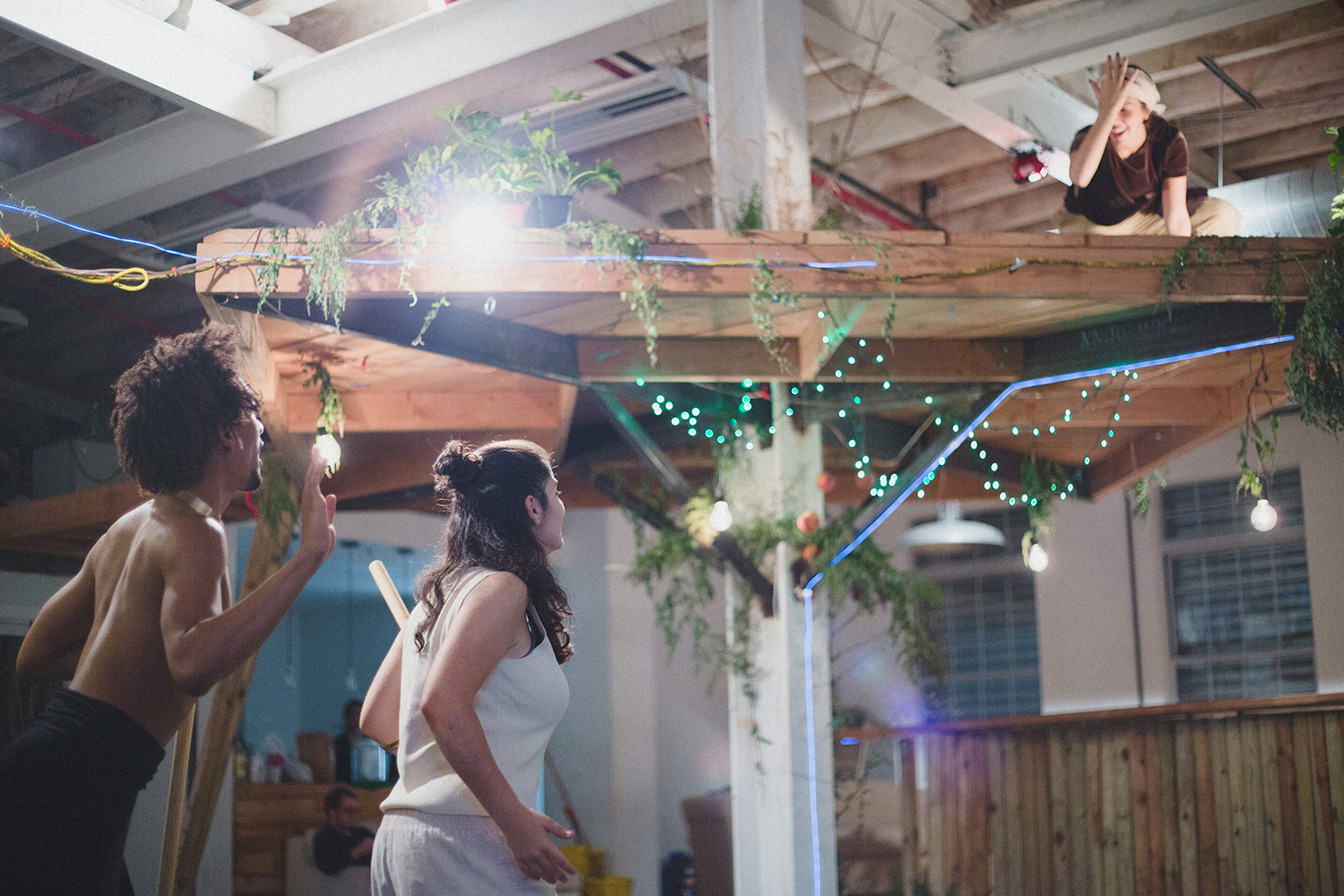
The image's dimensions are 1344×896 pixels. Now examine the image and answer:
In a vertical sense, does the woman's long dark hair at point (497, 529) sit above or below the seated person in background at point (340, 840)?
above

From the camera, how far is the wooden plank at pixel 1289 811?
19.8ft

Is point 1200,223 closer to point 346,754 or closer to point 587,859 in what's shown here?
point 587,859

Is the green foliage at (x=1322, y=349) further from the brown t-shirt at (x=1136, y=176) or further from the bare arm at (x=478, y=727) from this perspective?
the bare arm at (x=478, y=727)

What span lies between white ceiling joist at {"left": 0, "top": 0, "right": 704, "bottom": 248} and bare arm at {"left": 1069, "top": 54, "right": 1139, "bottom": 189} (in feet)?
5.15

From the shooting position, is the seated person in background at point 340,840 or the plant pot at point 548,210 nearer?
the plant pot at point 548,210

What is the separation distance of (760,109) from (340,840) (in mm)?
5286

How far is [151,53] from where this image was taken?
14.8 feet

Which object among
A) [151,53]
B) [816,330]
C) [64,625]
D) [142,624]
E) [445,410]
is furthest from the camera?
[445,410]

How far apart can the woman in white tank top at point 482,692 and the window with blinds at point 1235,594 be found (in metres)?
7.50

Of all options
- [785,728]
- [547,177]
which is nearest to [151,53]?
[547,177]

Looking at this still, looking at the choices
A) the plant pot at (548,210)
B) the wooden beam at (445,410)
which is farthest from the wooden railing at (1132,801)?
the plant pot at (548,210)

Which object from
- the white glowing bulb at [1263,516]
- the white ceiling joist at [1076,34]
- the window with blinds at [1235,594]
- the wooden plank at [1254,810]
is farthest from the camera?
the window with blinds at [1235,594]

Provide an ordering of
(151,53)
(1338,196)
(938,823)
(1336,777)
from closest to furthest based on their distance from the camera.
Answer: (1338,196), (151,53), (1336,777), (938,823)

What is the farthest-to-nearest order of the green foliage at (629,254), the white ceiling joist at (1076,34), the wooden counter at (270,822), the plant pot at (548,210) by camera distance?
the wooden counter at (270,822), the white ceiling joist at (1076,34), the plant pot at (548,210), the green foliage at (629,254)
